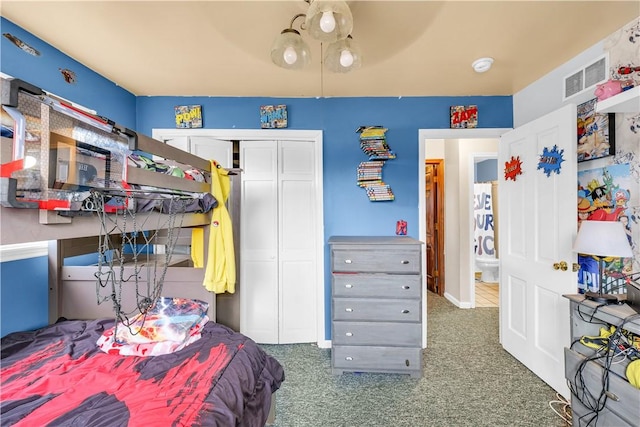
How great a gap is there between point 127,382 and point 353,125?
255 cm

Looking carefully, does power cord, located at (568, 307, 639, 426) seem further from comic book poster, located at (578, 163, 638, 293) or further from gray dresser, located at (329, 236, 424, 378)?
gray dresser, located at (329, 236, 424, 378)

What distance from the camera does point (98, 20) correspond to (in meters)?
1.65

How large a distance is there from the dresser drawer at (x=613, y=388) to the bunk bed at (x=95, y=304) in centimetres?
166

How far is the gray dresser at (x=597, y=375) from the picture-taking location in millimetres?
1315

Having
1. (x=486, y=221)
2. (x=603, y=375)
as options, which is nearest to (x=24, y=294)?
(x=603, y=375)

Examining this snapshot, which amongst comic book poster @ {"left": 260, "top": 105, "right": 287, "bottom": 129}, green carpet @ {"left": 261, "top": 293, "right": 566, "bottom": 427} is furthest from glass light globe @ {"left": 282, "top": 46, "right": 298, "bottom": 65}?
green carpet @ {"left": 261, "top": 293, "right": 566, "bottom": 427}

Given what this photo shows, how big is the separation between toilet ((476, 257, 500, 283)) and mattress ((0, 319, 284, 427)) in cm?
454

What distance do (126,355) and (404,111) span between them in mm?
2857

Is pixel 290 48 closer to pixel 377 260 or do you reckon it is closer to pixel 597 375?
pixel 377 260

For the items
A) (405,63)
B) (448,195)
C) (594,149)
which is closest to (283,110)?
(405,63)

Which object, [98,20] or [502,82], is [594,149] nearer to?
[502,82]

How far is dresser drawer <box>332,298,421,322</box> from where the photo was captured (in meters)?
2.23

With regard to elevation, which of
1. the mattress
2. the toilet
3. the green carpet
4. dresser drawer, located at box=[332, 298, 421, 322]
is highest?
the mattress

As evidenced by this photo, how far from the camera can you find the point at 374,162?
2768 mm
